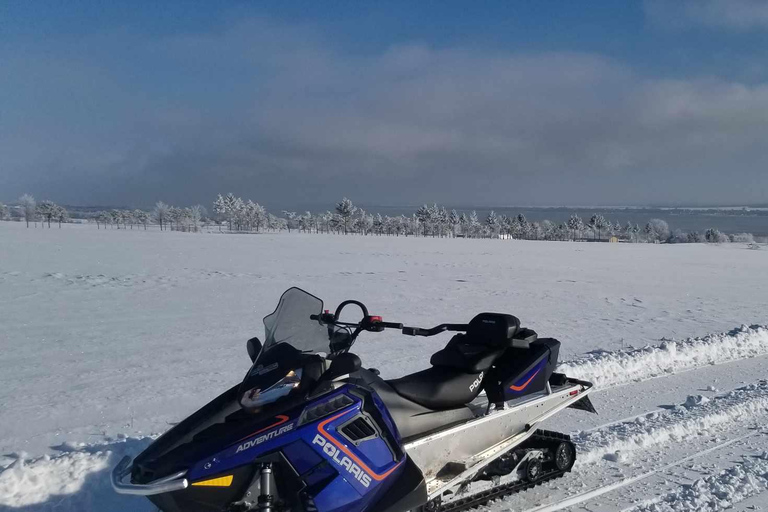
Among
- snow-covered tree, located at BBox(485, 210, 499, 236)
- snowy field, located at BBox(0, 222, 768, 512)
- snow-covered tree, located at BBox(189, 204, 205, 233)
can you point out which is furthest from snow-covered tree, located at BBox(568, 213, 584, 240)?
snowy field, located at BBox(0, 222, 768, 512)

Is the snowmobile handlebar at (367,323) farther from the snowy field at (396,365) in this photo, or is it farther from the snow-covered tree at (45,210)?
the snow-covered tree at (45,210)

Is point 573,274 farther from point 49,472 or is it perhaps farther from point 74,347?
point 49,472

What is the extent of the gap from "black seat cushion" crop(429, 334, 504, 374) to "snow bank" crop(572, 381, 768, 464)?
1.29m

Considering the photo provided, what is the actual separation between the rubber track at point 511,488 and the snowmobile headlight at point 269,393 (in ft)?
4.35

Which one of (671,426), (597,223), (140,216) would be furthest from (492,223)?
(671,426)

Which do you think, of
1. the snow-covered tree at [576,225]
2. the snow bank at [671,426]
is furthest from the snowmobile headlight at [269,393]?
the snow-covered tree at [576,225]

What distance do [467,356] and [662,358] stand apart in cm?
443

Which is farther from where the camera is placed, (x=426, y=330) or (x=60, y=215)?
(x=60, y=215)

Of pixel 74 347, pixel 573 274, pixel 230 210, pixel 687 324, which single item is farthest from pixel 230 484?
pixel 230 210

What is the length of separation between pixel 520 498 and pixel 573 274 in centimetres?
1774

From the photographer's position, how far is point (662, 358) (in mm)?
6805

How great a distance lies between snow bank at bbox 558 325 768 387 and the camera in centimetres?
618

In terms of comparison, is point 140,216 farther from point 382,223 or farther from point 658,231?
point 658,231

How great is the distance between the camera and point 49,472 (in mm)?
3500
